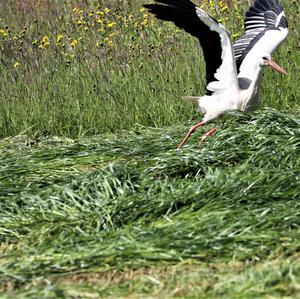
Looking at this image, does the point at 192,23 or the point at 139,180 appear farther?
the point at 192,23

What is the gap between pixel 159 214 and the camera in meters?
4.08

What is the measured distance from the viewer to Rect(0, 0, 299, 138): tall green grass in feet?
23.2

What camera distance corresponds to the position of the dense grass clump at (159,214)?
3.33m

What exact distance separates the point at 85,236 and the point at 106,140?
2238mm

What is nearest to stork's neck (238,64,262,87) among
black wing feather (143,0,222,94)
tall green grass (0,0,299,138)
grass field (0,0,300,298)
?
black wing feather (143,0,222,94)

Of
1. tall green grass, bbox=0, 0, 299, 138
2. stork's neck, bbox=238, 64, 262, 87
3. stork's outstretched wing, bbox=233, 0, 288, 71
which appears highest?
stork's outstretched wing, bbox=233, 0, 288, 71

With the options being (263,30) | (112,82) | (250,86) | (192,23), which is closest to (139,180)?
(192,23)

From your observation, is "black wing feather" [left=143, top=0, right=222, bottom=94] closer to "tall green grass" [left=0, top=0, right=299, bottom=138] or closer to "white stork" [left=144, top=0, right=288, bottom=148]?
"white stork" [left=144, top=0, right=288, bottom=148]

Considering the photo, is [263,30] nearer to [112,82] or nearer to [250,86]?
[250,86]

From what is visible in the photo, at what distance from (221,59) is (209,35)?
0.68 feet

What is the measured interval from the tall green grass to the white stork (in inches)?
25.3

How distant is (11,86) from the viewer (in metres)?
7.63

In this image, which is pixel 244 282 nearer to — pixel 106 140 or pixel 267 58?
pixel 106 140

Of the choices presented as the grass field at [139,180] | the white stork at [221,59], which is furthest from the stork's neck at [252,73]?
the grass field at [139,180]
